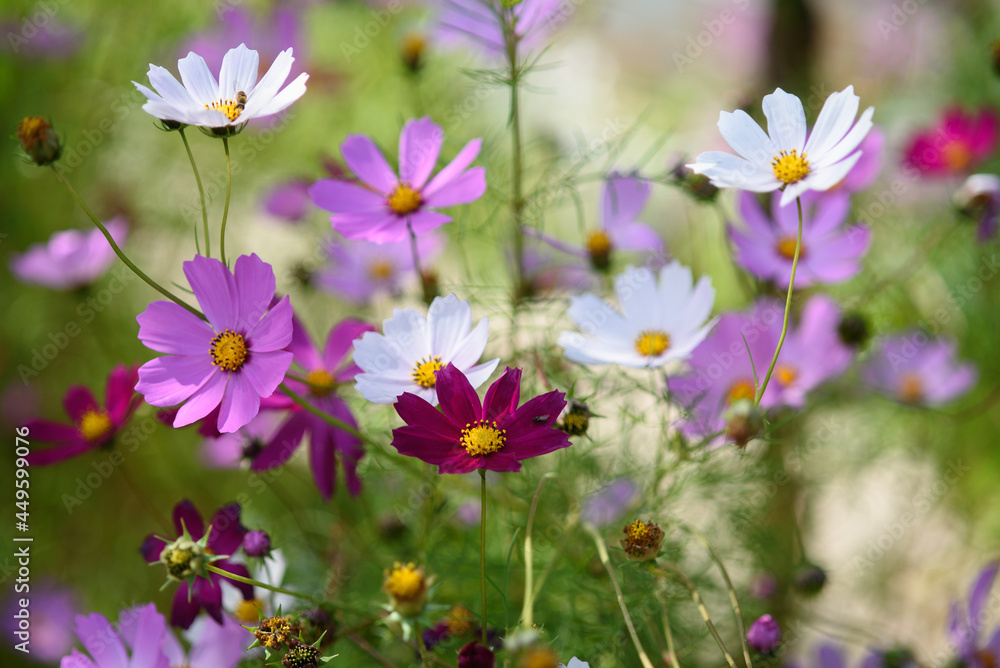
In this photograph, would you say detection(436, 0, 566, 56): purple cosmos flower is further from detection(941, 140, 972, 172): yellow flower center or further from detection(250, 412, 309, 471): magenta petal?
detection(941, 140, 972, 172): yellow flower center

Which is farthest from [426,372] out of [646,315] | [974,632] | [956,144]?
[956,144]

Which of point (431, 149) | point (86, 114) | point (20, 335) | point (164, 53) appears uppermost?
point (431, 149)

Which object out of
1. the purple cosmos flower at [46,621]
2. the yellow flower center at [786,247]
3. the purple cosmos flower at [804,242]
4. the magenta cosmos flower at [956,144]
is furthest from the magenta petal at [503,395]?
the purple cosmos flower at [46,621]

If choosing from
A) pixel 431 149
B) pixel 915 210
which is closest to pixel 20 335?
pixel 431 149

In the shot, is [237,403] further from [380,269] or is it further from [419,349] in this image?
[380,269]

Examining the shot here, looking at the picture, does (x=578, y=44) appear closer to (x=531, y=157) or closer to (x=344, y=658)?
(x=531, y=157)
